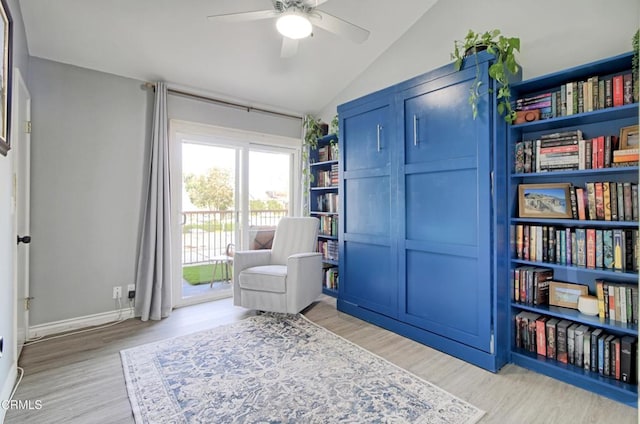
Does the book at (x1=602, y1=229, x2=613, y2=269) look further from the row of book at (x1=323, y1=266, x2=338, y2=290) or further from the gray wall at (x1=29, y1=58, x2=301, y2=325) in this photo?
the gray wall at (x1=29, y1=58, x2=301, y2=325)

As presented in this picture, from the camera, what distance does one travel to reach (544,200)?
2098mm

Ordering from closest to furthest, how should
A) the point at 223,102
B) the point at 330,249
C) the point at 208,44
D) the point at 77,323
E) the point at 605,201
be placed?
1. the point at 605,201
2. the point at 77,323
3. the point at 208,44
4. the point at 223,102
5. the point at 330,249


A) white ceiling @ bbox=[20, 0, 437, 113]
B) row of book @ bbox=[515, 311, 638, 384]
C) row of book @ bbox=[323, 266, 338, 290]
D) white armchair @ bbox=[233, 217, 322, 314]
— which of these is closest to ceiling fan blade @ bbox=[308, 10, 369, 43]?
white ceiling @ bbox=[20, 0, 437, 113]

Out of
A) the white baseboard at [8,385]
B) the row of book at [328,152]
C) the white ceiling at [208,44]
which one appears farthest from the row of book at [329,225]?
the white baseboard at [8,385]

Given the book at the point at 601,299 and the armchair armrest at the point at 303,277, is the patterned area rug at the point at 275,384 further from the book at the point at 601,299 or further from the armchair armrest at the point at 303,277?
the book at the point at 601,299

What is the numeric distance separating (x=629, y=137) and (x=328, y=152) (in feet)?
9.31

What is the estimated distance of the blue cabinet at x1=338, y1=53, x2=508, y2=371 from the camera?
210cm

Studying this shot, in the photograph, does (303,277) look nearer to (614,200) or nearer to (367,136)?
(367,136)

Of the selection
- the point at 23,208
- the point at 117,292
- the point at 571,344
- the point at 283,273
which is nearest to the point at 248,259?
the point at 283,273

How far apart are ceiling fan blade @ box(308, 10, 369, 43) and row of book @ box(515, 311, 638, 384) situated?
235cm

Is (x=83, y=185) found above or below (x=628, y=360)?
above

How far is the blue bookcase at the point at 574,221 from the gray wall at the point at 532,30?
0.89ft

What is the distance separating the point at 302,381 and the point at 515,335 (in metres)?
1.56

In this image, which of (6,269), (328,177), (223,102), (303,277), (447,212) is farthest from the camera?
(328,177)
